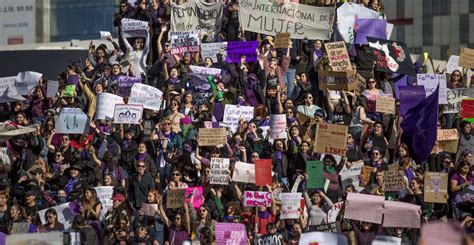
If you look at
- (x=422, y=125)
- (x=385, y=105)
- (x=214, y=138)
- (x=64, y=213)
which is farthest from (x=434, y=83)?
(x=64, y=213)

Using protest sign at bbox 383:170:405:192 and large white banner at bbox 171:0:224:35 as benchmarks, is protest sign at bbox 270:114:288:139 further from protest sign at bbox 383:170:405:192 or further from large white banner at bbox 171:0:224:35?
large white banner at bbox 171:0:224:35

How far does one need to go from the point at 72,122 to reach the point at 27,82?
275 centimetres

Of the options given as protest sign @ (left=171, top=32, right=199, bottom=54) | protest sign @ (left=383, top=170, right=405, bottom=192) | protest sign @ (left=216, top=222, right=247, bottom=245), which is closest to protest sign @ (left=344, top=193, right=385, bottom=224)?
protest sign @ (left=383, top=170, right=405, bottom=192)

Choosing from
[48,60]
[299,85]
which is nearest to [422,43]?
[48,60]

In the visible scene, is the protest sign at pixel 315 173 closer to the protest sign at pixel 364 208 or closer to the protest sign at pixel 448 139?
the protest sign at pixel 364 208

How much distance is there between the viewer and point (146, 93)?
22.0 m

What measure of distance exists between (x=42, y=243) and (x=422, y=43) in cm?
3875

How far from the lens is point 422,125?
21.0m

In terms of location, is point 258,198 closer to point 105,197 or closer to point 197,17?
point 105,197

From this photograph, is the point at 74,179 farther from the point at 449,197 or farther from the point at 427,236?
the point at 427,236

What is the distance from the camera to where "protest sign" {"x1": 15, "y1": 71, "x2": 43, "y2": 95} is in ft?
80.9

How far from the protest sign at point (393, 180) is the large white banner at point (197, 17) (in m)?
5.19

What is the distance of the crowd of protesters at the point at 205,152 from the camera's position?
1947cm

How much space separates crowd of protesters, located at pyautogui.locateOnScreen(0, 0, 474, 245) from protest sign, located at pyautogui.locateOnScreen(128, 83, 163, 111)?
4.1 inches
